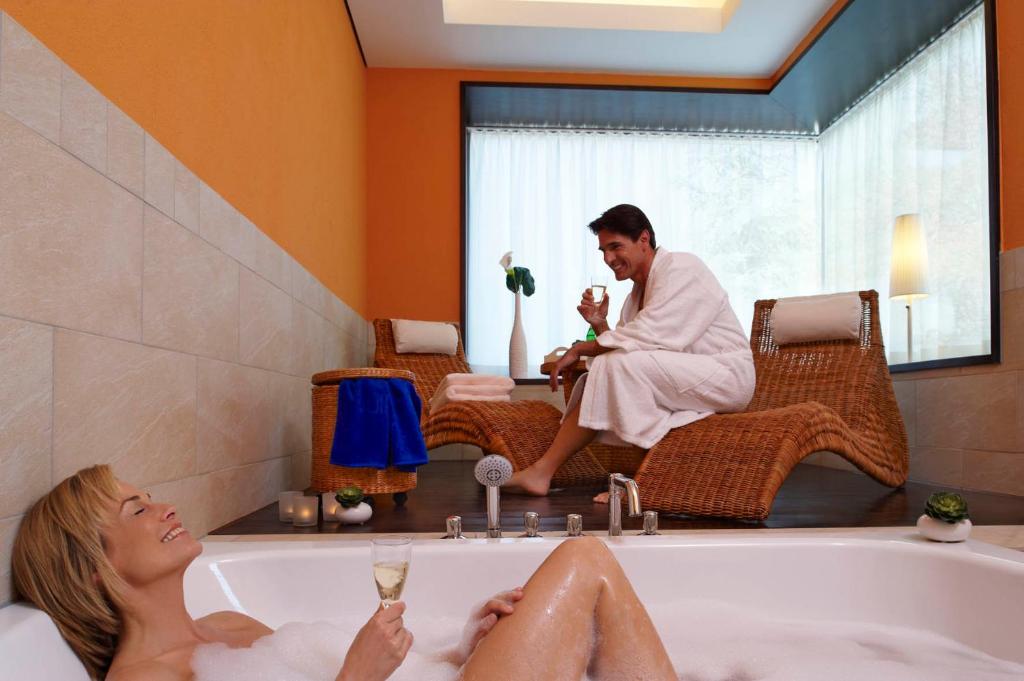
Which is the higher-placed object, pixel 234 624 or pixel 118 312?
pixel 118 312

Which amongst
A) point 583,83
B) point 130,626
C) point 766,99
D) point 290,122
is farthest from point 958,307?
point 130,626

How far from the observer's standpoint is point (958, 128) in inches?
150

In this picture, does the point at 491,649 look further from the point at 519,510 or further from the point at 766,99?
the point at 766,99

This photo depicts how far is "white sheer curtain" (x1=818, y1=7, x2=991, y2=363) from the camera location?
3641 millimetres

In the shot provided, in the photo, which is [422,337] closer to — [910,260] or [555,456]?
[555,456]

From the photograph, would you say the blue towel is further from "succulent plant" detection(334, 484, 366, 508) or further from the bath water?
the bath water

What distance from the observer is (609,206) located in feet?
18.1

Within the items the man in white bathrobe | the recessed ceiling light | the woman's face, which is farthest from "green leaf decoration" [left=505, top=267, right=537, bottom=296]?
the woman's face

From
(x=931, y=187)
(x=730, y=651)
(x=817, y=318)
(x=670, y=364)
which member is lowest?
(x=730, y=651)

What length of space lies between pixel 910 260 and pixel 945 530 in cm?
242

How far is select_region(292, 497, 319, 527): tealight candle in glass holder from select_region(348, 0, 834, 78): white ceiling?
10.0ft

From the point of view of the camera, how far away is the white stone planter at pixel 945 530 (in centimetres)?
181

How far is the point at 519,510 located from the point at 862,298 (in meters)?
2.08

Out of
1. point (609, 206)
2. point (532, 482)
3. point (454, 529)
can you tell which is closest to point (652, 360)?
point (532, 482)
